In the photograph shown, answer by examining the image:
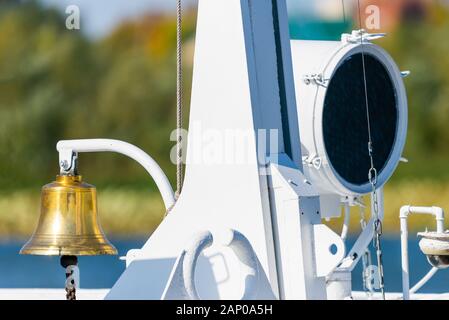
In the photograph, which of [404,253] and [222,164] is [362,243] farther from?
[222,164]

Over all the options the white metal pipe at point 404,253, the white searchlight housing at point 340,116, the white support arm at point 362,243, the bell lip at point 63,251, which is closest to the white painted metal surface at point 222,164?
the bell lip at point 63,251

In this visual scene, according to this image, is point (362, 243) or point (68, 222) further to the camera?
point (362, 243)

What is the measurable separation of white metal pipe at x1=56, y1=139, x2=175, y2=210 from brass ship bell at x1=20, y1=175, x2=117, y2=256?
5.5 inches

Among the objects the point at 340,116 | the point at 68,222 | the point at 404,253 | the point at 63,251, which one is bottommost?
the point at 404,253

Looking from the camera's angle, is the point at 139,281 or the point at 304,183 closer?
the point at 139,281

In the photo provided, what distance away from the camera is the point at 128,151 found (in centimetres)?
407

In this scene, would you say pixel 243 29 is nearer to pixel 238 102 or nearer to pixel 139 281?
pixel 238 102

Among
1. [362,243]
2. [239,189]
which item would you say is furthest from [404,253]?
[239,189]

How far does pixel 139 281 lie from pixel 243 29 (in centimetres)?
94

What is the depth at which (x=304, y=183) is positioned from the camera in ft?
12.9

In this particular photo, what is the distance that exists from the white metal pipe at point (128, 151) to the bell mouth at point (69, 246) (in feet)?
1.12

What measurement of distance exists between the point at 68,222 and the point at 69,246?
9cm
